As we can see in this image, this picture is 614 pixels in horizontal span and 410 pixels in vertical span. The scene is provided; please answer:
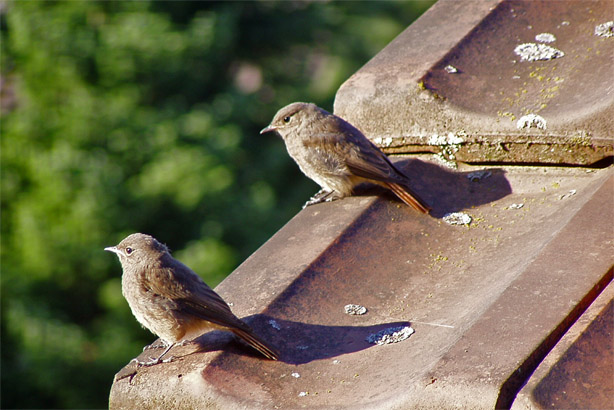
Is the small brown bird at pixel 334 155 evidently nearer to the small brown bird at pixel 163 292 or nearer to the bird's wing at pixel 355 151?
the bird's wing at pixel 355 151

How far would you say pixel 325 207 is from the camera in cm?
389

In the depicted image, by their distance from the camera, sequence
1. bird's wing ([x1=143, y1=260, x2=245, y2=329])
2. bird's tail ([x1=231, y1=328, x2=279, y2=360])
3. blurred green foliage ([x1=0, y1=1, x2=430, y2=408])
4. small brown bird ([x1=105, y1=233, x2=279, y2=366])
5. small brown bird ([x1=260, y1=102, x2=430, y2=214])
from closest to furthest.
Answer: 1. bird's tail ([x1=231, y1=328, x2=279, y2=360])
2. bird's wing ([x1=143, y1=260, x2=245, y2=329])
3. small brown bird ([x1=105, y1=233, x2=279, y2=366])
4. small brown bird ([x1=260, y1=102, x2=430, y2=214])
5. blurred green foliage ([x1=0, y1=1, x2=430, y2=408])

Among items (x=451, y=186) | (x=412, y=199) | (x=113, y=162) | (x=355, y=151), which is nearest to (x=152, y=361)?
(x=412, y=199)

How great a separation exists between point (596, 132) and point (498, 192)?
0.54 meters

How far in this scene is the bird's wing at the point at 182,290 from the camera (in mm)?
3394

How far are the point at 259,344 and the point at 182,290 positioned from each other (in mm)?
971

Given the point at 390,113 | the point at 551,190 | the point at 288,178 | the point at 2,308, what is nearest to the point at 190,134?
the point at 288,178

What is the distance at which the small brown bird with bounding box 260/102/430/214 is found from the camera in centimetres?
405

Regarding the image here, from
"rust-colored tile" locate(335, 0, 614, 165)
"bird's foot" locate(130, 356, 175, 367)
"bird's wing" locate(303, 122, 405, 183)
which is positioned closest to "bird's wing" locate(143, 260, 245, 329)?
"bird's foot" locate(130, 356, 175, 367)

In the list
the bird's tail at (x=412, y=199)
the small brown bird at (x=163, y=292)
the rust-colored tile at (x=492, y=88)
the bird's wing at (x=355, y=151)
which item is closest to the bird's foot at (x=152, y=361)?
the small brown bird at (x=163, y=292)

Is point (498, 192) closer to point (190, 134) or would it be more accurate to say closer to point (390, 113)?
point (390, 113)

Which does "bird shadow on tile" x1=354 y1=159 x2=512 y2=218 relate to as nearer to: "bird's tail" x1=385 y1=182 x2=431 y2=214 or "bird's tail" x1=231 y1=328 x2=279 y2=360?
"bird's tail" x1=385 y1=182 x2=431 y2=214

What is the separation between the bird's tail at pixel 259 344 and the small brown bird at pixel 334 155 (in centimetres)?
109

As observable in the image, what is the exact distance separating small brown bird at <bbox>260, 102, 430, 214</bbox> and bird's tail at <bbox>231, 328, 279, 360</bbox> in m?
1.09
